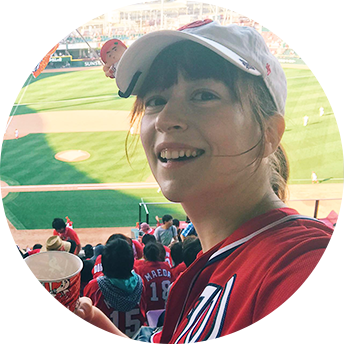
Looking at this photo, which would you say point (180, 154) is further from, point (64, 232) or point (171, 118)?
point (64, 232)

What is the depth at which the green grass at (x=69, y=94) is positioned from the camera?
1917cm

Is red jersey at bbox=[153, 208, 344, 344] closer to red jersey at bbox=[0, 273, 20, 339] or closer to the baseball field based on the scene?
the baseball field

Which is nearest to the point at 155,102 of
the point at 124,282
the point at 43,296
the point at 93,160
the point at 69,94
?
the point at 43,296

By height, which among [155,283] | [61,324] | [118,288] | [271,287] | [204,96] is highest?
[204,96]

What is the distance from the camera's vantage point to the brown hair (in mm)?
902

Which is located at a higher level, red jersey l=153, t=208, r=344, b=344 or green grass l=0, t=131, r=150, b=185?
red jersey l=153, t=208, r=344, b=344

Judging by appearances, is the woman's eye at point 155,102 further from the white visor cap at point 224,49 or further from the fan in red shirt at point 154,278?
the fan in red shirt at point 154,278

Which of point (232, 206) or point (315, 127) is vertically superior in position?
point (232, 206)

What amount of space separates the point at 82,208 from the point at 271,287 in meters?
8.72

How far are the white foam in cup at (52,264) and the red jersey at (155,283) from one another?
5.44ft

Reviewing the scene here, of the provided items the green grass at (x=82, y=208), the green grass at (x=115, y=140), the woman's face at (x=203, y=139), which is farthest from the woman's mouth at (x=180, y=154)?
the green grass at (x=82, y=208)

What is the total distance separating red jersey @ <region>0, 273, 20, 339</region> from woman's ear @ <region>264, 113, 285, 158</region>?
2417mm

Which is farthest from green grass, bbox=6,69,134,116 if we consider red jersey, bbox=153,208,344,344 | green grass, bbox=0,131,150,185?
red jersey, bbox=153,208,344,344

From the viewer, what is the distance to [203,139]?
880 millimetres
